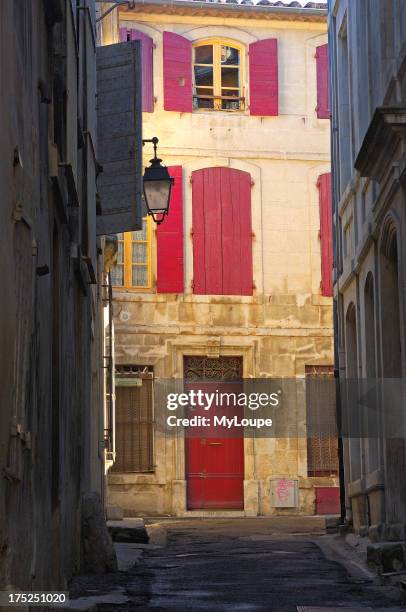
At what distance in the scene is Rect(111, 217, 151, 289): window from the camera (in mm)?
24391

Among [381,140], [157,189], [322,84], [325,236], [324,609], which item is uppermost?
[322,84]

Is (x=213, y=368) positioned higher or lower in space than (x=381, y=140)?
lower

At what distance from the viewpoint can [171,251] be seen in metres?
24.6

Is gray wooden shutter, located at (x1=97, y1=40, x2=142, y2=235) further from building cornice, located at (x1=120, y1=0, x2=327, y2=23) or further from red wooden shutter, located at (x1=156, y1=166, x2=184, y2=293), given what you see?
building cornice, located at (x1=120, y1=0, x2=327, y2=23)

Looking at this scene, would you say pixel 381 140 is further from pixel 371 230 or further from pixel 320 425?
pixel 320 425

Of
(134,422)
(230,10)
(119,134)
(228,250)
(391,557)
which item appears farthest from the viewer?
(230,10)

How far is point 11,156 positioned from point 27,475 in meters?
1.71

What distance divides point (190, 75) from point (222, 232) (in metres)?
3.28

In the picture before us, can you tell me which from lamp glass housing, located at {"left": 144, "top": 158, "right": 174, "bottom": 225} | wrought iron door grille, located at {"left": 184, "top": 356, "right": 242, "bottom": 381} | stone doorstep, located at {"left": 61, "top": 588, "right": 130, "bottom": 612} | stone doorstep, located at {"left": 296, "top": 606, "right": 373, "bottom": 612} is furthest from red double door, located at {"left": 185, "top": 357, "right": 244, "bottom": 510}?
stone doorstep, located at {"left": 296, "top": 606, "right": 373, "bottom": 612}

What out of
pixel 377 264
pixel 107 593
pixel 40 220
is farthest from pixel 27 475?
pixel 377 264

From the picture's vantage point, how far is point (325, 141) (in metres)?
25.6

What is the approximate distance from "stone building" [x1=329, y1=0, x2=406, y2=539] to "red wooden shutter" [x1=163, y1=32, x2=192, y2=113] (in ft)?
24.7

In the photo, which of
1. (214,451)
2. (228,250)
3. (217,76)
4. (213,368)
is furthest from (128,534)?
(217,76)

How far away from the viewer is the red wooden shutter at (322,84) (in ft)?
83.8
